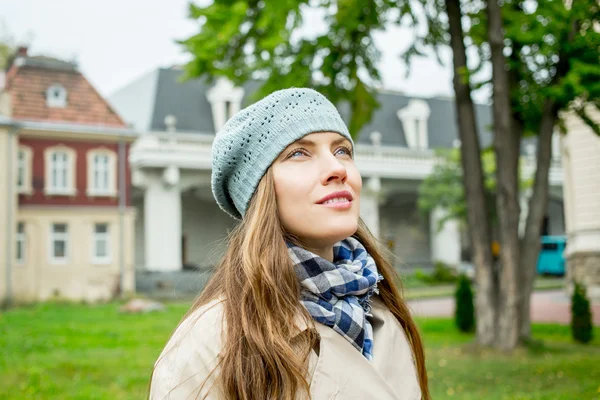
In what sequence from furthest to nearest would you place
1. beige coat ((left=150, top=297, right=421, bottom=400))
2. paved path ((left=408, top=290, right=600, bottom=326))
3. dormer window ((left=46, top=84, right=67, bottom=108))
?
dormer window ((left=46, top=84, right=67, bottom=108)), paved path ((left=408, top=290, right=600, bottom=326)), beige coat ((left=150, top=297, right=421, bottom=400))

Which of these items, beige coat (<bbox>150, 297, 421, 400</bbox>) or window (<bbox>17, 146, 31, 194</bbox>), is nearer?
beige coat (<bbox>150, 297, 421, 400</bbox>)

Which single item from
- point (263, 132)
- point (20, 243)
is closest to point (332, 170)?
point (263, 132)

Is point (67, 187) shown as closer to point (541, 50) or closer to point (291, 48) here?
point (291, 48)

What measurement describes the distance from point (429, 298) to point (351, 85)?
45.8ft

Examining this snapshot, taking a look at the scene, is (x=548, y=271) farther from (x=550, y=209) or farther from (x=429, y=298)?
(x=429, y=298)

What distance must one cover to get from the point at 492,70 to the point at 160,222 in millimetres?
18424

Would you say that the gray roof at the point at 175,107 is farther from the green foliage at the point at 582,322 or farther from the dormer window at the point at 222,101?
the green foliage at the point at 582,322

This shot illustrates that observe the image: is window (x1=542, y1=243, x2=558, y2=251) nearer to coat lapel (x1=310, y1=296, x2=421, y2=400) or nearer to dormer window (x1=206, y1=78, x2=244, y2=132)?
dormer window (x1=206, y1=78, x2=244, y2=132)

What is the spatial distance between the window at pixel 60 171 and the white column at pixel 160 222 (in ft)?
9.03

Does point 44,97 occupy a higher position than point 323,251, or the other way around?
point 44,97

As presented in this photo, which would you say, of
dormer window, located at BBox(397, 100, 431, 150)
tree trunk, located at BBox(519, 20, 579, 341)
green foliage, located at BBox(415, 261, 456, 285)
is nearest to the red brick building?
green foliage, located at BBox(415, 261, 456, 285)

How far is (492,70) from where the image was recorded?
9016 millimetres

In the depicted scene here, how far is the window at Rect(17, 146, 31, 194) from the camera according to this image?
23.3 metres

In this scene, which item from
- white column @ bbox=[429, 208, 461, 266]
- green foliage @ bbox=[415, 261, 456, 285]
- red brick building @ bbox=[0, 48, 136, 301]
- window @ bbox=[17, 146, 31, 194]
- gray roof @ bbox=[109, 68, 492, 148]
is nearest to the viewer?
red brick building @ bbox=[0, 48, 136, 301]
